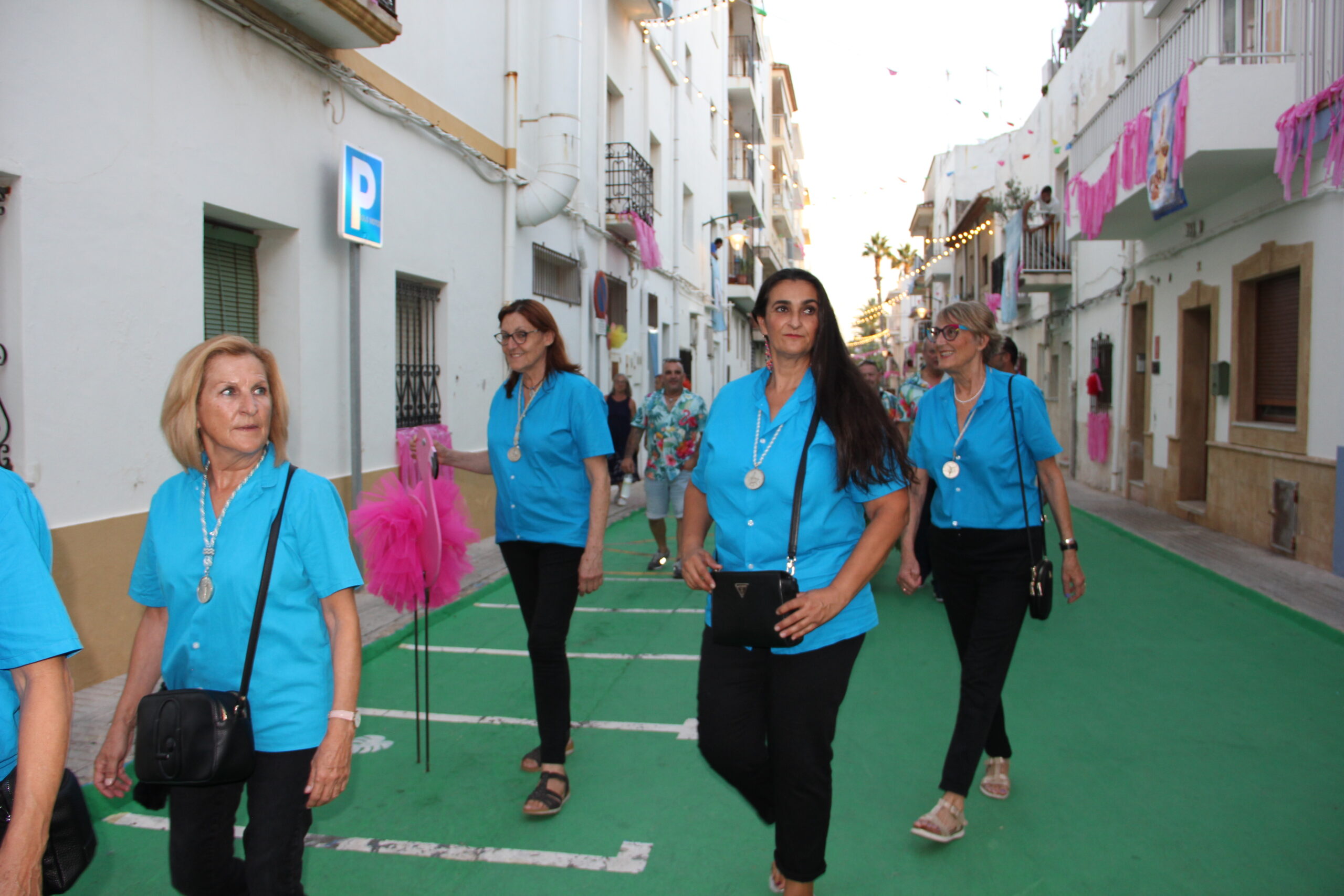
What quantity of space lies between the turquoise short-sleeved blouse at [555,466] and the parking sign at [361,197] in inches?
166

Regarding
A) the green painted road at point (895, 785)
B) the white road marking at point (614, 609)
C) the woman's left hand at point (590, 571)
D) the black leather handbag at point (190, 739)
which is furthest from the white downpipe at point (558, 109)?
the black leather handbag at point (190, 739)

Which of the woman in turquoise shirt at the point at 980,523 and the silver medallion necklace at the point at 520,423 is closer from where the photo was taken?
the woman in turquoise shirt at the point at 980,523

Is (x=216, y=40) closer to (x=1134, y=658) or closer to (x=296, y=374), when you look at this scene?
(x=296, y=374)

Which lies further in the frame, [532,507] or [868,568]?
[532,507]

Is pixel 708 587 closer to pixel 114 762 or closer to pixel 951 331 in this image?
pixel 114 762

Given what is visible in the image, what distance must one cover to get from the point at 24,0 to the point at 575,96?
6.89m

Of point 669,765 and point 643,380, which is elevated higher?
point 643,380

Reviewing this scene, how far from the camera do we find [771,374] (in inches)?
109

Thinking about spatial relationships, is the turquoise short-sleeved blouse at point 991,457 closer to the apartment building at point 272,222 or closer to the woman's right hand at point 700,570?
the woman's right hand at point 700,570

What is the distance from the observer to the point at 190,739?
201 centimetres

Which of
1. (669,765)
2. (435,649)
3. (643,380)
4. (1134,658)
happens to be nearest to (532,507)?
(669,765)

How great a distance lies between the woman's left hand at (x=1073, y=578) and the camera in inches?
144

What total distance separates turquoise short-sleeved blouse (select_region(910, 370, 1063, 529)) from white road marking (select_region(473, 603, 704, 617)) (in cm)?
362

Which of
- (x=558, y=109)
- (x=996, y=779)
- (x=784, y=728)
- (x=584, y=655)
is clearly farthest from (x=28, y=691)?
(x=558, y=109)
